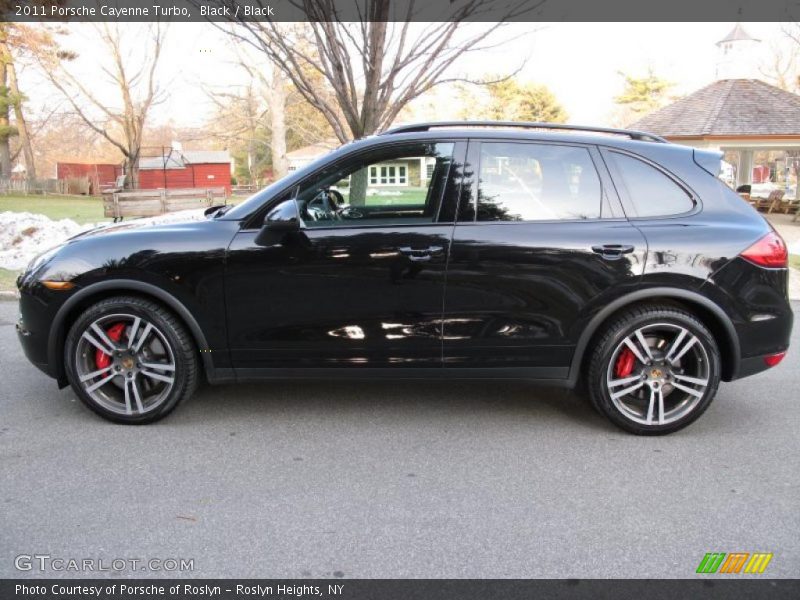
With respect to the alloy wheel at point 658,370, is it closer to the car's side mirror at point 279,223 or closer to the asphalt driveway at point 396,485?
the asphalt driveway at point 396,485

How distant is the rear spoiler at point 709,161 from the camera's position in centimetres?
405

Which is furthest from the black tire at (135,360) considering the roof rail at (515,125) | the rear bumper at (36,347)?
the roof rail at (515,125)

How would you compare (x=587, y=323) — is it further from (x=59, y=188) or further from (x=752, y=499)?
(x=59, y=188)

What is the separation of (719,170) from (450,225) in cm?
175

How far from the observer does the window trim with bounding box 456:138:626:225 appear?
12.9 feet

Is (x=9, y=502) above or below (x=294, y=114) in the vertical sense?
below

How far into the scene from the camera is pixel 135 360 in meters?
4.03

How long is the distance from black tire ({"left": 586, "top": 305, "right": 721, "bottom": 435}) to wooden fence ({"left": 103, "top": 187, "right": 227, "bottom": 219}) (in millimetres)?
13337

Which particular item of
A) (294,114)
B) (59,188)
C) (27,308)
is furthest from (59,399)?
(59,188)

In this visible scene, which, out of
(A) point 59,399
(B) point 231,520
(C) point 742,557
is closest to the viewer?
(C) point 742,557

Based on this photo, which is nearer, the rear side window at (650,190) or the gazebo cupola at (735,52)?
the rear side window at (650,190)

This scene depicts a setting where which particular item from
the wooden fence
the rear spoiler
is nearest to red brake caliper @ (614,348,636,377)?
the rear spoiler

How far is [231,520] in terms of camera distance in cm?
299

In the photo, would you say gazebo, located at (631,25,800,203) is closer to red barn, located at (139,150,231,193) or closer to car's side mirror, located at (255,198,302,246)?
car's side mirror, located at (255,198,302,246)
